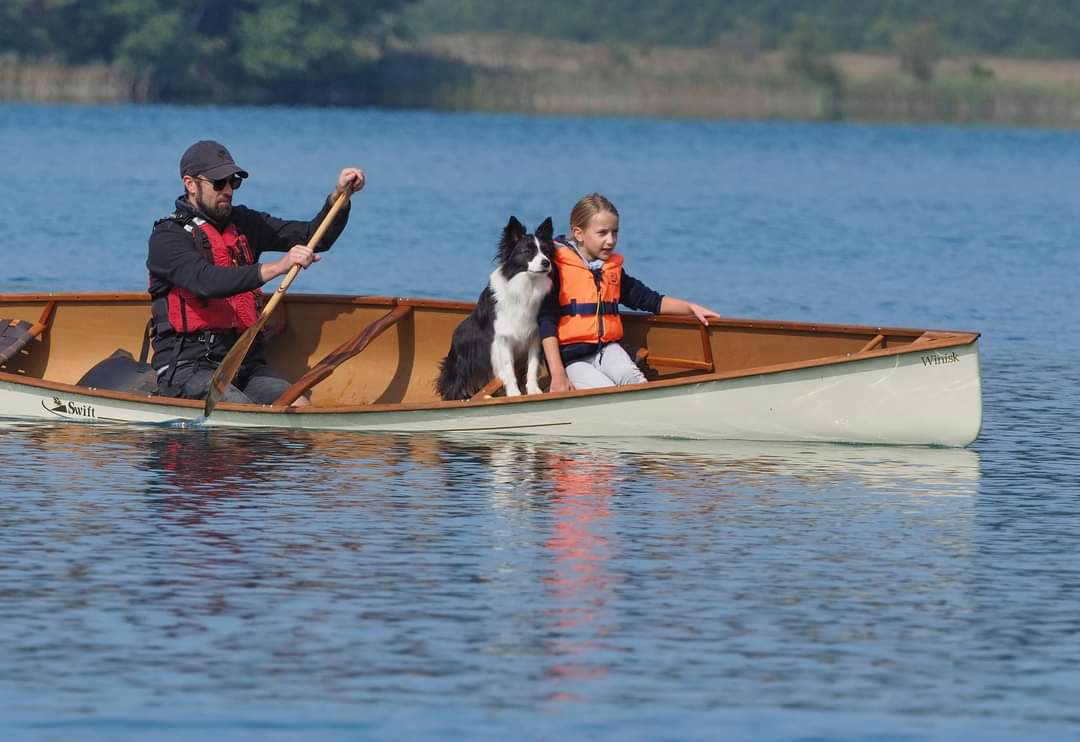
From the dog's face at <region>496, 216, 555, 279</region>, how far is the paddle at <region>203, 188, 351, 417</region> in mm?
943

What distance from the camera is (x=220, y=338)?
12570 mm

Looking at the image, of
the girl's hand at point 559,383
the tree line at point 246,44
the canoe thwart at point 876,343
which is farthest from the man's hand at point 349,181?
the tree line at point 246,44

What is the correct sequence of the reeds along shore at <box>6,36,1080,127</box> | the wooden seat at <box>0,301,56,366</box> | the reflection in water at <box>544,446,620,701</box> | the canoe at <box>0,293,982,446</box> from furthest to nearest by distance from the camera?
the reeds along shore at <box>6,36,1080,127</box>, the wooden seat at <box>0,301,56,366</box>, the canoe at <box>0,293,982,446</box>, the reflection in water at <box>544,446,620,701</box>

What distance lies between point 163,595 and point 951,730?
3.15 metres

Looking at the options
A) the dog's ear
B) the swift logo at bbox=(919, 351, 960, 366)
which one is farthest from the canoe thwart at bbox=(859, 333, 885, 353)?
the dog's ear

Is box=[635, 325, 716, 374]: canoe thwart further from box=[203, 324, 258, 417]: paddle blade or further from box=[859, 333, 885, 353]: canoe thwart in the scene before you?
box=[203, 324, 258, 417]: paddle blade

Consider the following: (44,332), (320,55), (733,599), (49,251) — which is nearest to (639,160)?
(49,251)

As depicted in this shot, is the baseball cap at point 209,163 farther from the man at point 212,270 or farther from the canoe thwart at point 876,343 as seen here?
the canoe thwart at point 876,343

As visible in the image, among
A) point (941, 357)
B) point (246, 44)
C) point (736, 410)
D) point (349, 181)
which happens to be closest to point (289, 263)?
point (349, 181)

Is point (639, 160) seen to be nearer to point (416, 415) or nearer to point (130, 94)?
point (130, 94)

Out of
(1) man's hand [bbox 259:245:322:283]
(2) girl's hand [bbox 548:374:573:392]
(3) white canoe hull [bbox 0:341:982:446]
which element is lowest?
(3) white canoe hull [bbox 0:341:982:446]

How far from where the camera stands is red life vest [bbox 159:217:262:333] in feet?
40.2

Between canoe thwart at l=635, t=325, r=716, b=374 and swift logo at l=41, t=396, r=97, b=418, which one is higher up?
canoe thwart at l=635, t=325, r=716, b=374

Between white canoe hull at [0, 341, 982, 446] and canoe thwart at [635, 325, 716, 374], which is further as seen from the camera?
canoe thwart at [635, 325, 716, 374]
